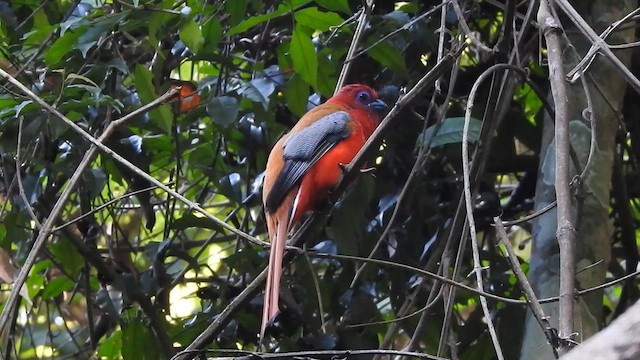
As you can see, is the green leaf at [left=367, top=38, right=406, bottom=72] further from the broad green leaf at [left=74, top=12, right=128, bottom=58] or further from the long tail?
the broad green leaf at [left=74, top=12, right=128, bottom=58]

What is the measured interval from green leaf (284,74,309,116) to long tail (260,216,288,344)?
0.53 metres

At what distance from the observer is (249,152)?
3760 mm

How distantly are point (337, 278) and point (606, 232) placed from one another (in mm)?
1205

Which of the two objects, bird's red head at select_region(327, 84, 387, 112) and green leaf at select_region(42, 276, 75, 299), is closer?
bird's red head at select_region(327, 84, 387, 112)

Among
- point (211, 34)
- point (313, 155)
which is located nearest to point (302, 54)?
point (211, 34)

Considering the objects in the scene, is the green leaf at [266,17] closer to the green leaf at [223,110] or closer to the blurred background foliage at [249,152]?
the blurred background foliage at [249,152]

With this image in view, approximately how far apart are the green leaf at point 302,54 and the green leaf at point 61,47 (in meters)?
0.75

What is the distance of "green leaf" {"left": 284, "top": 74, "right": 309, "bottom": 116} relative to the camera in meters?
3.46

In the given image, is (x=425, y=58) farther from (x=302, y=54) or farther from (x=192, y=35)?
(x=192, y=35)

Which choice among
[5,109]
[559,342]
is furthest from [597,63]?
[5,109]

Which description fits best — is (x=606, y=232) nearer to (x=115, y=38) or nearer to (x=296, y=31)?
(x=296, y=31)

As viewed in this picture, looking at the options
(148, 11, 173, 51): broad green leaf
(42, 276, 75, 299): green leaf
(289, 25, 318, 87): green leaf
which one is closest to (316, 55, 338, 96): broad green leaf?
(289, 25, 318, 87): green leaf

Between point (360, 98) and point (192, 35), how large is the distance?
3.21 ft

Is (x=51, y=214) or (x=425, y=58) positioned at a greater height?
(x=425, y=58)
